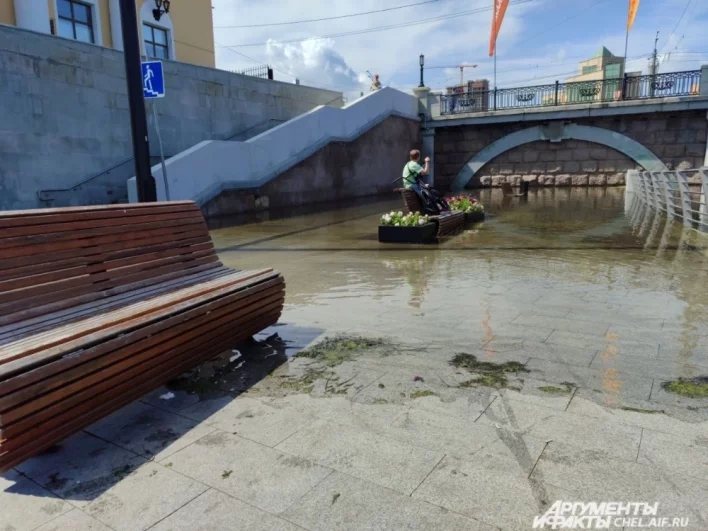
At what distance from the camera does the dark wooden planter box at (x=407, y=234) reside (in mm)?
9133

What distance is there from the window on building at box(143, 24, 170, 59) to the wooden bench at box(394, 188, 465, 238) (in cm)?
1563

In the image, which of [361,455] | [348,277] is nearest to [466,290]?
[348,277]

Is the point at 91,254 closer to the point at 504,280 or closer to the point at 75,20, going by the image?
the point at 504,280

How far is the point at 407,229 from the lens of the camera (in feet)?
30.0

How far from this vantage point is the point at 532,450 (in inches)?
100

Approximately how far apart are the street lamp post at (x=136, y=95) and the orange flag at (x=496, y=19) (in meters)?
23.1

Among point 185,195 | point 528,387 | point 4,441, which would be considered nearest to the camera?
point 4,441

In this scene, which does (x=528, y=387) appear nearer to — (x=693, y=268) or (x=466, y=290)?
(x=466, y=290)

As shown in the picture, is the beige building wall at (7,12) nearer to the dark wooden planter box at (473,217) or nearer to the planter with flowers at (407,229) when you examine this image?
the planter with flowers at (407,229)

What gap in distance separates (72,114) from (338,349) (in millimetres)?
11181

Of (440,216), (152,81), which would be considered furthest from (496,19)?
(152,81)

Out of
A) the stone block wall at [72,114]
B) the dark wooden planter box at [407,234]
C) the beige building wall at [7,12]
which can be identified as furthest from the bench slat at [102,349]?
the beige building wall at [7,12]

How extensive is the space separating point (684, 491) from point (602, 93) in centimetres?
2461

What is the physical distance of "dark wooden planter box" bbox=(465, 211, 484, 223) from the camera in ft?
39.0
